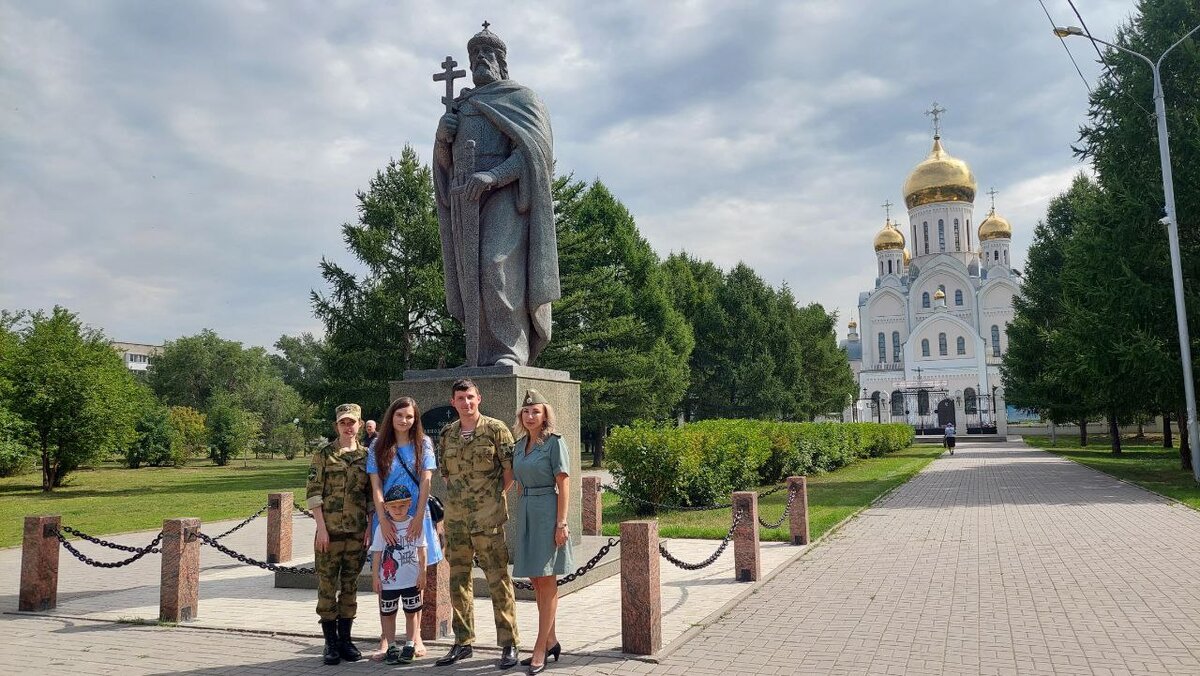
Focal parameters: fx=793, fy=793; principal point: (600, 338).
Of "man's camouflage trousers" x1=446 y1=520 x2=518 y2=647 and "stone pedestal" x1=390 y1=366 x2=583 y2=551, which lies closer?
"man's camouflage trousers" x1=446 y1=520 x2=518 y2=647

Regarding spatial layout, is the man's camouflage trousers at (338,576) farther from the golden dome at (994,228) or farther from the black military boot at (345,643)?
the golden dome at (994,228)

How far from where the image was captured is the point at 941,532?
11422 mm

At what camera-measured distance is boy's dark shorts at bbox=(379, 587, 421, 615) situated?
5.22 meters

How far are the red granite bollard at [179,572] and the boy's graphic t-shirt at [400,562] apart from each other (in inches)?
102

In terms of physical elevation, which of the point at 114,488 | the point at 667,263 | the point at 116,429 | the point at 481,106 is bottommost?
the point at 114,488

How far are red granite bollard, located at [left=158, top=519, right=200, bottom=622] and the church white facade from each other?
6046 cm

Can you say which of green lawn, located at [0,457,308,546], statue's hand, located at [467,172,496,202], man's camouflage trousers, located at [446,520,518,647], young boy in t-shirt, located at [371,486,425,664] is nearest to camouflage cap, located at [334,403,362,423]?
young boy in t-shirt, located at [371,486,425,664]

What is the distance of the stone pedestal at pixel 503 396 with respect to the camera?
7.38 m

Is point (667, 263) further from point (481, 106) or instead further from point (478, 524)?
point (478, 524)

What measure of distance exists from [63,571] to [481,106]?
7.92 meters

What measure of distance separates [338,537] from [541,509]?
57.4 inches

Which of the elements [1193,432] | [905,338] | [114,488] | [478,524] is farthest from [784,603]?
[905,338]

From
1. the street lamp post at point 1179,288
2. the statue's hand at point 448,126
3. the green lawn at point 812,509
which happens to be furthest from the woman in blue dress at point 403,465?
the street lamp post at point 1179,288

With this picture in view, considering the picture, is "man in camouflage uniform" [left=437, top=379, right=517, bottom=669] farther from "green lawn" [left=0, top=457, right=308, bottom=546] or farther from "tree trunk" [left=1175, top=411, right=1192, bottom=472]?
"tree trunk" [left=1175, top=411, right=1192, bottom=472]
